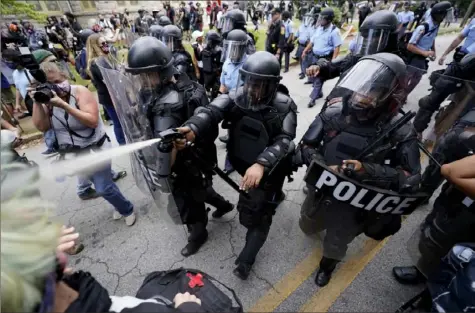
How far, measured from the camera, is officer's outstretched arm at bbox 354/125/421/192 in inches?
Answer: 65.3

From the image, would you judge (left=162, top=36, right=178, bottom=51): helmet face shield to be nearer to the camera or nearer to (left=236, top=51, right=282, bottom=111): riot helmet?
the camera

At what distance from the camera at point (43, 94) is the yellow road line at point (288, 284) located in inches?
100

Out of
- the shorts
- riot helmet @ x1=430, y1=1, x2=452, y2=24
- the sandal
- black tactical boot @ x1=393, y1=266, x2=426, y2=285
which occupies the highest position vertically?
riot helmet @ x1=430, y1=1, x2=452, y2=24

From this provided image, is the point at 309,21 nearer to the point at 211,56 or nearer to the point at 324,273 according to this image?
the point at 211,56

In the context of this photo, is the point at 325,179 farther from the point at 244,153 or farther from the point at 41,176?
the point at 41,176

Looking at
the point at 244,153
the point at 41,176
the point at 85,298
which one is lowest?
the point at 244,153

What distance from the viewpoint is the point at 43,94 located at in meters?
2.02

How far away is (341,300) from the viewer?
7.29ft

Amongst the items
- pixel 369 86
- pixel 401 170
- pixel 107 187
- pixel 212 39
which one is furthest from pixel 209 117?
pixel 212 39

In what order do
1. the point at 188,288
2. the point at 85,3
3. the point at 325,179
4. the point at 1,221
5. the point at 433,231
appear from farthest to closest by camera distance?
the point at 85,3 → the point at 433,231 → the point at 325,179 → the point at 188,288 → the point at 1,221

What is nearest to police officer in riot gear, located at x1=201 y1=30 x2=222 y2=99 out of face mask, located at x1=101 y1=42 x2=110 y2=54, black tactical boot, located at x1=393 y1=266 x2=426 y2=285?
face mask, located at x1=101 y1=42 x2=110 y2=54

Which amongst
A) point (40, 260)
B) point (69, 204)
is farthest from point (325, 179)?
point (69, 204)

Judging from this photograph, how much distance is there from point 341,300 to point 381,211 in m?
1.07

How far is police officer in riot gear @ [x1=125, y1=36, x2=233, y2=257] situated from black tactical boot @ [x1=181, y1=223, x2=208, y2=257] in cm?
13
